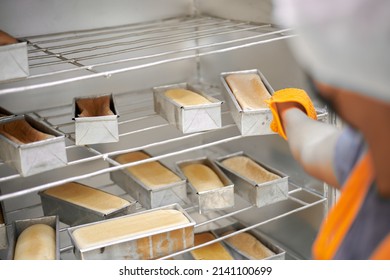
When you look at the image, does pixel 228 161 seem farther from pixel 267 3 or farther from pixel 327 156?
pixel 327 156

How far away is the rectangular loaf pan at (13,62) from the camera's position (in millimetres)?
1018

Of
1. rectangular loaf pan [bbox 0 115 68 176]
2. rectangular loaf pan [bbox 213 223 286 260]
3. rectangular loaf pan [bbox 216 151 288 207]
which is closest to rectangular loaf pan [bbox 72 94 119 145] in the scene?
rectangular loaf pan [bbox 0 115 68 176]

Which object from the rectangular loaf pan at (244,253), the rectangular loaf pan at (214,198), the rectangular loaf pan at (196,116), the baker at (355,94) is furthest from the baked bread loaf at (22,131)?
the baker at (355,94)

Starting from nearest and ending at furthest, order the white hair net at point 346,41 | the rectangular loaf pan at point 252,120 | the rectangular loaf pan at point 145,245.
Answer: the white hair net at point 346,41 → the rectangular loaf pan at point 145,245 → the rectangular loaf pan at point 252,120

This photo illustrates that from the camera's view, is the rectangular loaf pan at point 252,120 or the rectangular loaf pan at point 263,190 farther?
the rectangular loaf pan at point 263,190

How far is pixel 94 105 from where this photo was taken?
1298 mm

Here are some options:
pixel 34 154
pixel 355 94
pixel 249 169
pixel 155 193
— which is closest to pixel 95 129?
pixel 34 154

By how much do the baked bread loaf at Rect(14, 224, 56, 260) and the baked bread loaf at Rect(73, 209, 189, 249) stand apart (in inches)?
2.3

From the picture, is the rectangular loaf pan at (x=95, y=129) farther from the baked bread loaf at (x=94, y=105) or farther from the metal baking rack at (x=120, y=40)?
the metal baking rack at (x=120, y=40)

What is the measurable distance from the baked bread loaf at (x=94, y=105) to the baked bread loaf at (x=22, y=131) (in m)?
0.13

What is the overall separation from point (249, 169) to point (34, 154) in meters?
0.66

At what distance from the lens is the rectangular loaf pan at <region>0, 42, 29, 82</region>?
1018mm

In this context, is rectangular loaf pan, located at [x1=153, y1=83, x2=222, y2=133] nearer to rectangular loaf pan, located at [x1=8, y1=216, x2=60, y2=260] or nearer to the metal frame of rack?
the metal frame of rack

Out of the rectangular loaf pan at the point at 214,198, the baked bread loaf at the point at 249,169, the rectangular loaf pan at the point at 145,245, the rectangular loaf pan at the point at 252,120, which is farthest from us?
the baked bread loaf at the point at 249,169
